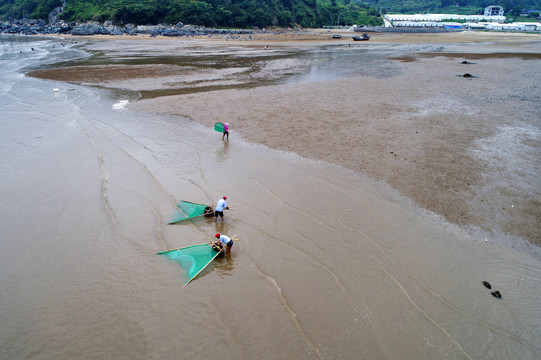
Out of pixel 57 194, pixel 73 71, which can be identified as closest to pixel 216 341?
pixel 57 194

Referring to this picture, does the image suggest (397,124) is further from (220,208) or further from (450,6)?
(450,6)

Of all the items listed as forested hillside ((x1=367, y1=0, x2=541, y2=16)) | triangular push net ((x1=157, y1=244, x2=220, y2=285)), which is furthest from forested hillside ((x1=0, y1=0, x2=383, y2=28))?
triangular push net ((x1=157, y1=244, x2=220, y2=285))

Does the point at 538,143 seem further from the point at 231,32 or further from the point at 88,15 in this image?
the point at 88,15

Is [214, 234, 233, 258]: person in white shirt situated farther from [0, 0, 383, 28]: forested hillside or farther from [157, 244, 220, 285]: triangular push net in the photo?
[0, 0, 383, 28]: forested hillside

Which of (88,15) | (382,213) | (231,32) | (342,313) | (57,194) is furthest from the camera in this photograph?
(88,15)

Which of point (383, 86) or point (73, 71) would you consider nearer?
point (383, 86)

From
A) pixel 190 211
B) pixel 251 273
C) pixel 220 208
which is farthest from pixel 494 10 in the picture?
pixel 251 273
